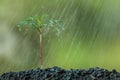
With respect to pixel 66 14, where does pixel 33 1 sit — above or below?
above

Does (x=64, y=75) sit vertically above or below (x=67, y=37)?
below

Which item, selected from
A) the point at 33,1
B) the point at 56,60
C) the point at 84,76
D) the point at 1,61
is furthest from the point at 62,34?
the point at 84,76

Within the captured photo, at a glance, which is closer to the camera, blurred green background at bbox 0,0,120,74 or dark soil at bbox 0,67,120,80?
dark soil at bbox 0,67,120,80

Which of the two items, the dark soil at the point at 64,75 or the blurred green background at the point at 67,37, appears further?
the blurred green background at the point at 67,37

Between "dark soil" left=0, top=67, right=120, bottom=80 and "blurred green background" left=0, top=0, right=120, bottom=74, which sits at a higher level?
"blurred green background" left=0, top=0, right=120, bottom=74

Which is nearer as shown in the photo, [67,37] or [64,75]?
[64,75]

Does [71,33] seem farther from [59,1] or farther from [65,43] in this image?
[59,1]

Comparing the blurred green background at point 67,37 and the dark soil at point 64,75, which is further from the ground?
the blurred green background at point 67,37

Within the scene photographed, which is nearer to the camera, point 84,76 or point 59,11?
point 84,76
